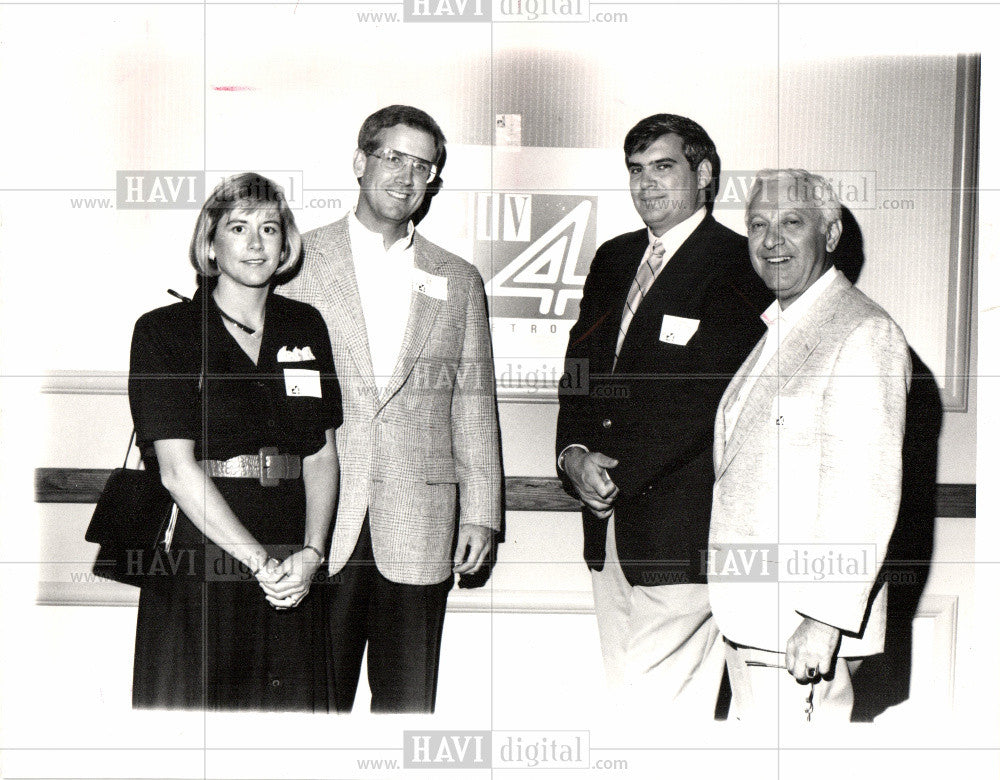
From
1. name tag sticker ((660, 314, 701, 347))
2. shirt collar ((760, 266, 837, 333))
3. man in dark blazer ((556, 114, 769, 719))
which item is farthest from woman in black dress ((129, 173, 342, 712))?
shirt collar ((760, 266, 837, 333))

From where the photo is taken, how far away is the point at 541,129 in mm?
2459

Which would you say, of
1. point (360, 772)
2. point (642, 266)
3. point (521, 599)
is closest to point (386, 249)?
point (642, 266)

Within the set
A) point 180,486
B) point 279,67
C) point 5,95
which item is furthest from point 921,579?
point 5,95

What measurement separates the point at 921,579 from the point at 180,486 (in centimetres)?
191

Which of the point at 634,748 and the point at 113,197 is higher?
the point at 113,197

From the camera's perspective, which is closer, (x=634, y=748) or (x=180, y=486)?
(x=180, y=486)

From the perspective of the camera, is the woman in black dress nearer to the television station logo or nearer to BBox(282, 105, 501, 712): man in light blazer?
BBox(282, 105, 501, 712): man in light blazer

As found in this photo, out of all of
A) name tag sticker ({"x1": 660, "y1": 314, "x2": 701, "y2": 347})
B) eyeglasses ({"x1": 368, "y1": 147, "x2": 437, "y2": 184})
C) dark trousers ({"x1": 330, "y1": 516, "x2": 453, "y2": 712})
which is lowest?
dark trousers ({"x1": 330, "y1": 516, "x2": 453, "y2": 712})

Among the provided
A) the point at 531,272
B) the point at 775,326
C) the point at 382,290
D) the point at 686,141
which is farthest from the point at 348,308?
the point at 775,326

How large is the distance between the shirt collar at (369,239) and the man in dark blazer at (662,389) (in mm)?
481

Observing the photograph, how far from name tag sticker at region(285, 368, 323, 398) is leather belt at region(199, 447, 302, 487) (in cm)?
15

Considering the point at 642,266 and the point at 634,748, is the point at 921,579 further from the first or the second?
the point at 642,266

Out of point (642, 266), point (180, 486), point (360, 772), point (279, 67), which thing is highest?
point (279, 67)

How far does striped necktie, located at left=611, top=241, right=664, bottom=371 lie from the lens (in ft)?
8.00
